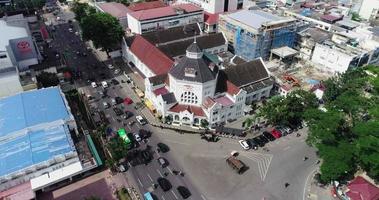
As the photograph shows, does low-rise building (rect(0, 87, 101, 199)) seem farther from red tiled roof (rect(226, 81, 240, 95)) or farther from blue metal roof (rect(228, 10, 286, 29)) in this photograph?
blue metal roof (rect(228, 10, 286, 29))

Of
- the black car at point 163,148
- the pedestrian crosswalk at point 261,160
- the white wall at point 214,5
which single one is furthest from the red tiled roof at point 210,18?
the pedestrian crosswalk at point 261,160

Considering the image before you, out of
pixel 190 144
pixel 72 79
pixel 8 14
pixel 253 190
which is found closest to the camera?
pixel 253 190

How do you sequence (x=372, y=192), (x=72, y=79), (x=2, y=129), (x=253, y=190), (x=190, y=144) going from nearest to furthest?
(x=372, y=192) → (x=253, y=190) → (x=2, y=129) → (x=190, y=144) → (x=72, y=79)

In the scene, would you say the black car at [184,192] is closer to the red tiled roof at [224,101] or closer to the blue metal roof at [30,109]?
the red tiled roof at [224,101]

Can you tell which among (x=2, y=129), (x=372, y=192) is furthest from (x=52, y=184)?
(x=372, y=192)

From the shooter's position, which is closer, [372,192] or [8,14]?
[372,192]

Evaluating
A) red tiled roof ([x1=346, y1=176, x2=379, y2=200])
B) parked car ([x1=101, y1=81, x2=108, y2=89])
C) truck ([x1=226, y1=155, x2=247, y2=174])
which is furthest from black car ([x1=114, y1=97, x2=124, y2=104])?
red tiled roof ([x1=346, y1=176, x2=379, y2=200])

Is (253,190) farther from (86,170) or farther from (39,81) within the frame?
(39,81)
